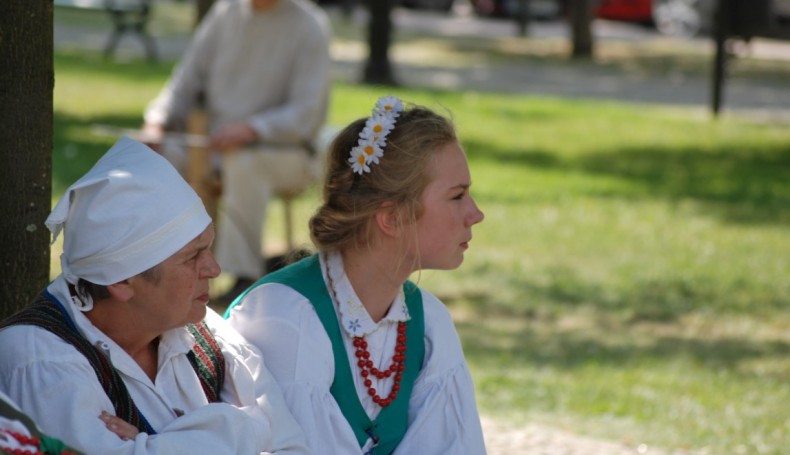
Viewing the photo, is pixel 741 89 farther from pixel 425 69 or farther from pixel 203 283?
pixel 203 283

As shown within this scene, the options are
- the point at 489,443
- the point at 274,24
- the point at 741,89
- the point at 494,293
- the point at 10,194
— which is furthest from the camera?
the point at 741,89

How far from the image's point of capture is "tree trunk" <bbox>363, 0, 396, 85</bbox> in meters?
17.9

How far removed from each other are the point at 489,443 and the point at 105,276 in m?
2.80

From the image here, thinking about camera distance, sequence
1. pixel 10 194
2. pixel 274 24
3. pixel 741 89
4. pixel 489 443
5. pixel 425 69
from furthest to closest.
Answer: pixel 425 69, pixel 741 89, pixel 274 24, pixel 489 443, pixel 10 194

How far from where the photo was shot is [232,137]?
7031 millimetres

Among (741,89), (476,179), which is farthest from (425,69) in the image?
(476,179)

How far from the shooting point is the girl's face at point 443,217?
10.7 ft

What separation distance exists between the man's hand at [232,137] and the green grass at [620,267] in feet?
3.63

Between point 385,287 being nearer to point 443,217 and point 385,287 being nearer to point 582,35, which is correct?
point 443,217

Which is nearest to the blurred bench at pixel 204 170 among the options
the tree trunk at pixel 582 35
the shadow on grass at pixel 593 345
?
the shadow on grass at pixel 593 345

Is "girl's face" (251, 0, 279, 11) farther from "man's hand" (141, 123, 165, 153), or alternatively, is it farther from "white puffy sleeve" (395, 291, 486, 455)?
"white puffy sleeve" (395, 291, 486, 455)

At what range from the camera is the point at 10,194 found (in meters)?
3.33

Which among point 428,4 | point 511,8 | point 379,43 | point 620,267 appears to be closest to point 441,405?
point 620,267

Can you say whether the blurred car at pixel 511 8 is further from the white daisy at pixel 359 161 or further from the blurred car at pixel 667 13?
the white daisy at pixel 359 161
